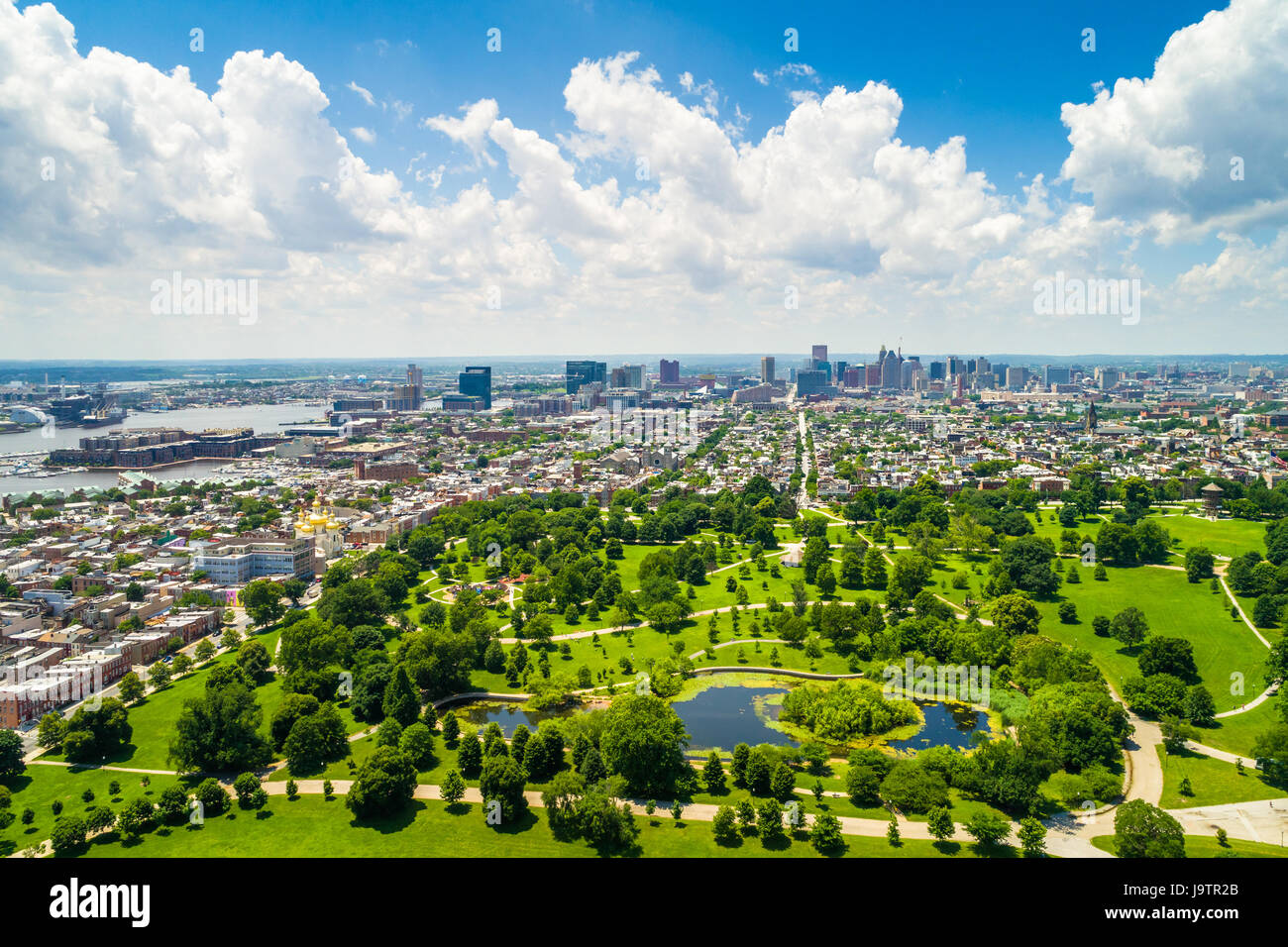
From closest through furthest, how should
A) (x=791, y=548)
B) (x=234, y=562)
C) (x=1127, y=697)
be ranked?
(x=1127, y=697) → (x=234, y=562) → (x=791, y=548)

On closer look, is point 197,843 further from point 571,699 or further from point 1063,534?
point 1063,534

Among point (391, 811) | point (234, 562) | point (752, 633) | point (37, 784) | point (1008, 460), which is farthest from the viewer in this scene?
point (1008, 460)

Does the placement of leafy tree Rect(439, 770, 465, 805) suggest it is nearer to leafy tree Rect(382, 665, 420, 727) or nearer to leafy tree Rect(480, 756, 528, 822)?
leafy tree Rect(480, 756, 528, 822)

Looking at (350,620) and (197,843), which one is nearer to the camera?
(197,843)

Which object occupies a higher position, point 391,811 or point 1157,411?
point 1157,411

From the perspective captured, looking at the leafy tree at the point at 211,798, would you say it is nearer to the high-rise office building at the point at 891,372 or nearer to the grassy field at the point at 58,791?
the grassy field at the point at 58,791

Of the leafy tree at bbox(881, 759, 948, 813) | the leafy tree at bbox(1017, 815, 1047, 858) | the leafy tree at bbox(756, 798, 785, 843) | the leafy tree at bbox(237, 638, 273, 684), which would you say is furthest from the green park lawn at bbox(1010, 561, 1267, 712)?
the leafy tree at bbox(237, 638, 273, 684)
